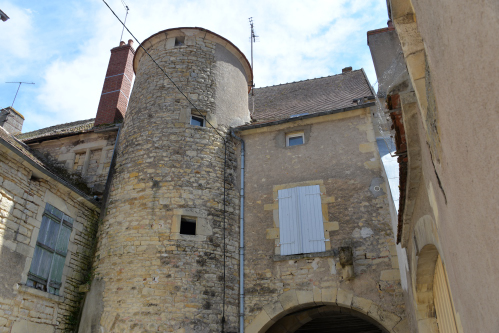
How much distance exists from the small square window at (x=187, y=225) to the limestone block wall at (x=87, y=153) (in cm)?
219

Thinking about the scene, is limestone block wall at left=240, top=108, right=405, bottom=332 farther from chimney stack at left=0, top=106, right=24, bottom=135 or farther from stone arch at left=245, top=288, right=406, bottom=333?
chimney stack at left=0, top=106, right=24, bottom=135

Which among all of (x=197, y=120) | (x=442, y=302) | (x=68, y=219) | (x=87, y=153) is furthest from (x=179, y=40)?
(x=442, y=302)

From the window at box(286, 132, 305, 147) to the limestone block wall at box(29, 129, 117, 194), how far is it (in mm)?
3758

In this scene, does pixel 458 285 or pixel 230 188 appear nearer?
pixel 458 285

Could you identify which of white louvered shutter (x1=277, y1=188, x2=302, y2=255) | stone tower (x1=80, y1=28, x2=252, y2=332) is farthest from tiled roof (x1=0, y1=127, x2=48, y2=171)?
white louvered shutter (x1=277, y1=188, x2=302, y2=255)

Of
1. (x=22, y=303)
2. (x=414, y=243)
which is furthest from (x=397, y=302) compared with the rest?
(x=22, y=303)

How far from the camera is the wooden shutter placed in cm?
389

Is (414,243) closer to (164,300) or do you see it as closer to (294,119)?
(164,300)

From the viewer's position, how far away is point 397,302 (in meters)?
6.52

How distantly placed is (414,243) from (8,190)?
5542 millimetres

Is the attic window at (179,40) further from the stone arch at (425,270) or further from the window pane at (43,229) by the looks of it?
the stone arch at (425,270)

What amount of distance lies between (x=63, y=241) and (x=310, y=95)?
6.78 m

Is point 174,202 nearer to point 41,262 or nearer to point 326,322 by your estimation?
point 41,262

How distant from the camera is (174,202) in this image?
7.47 meters
